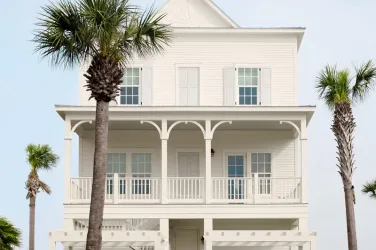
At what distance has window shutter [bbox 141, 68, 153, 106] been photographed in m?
30.5

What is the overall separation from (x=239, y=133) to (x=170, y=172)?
3047 millimetres

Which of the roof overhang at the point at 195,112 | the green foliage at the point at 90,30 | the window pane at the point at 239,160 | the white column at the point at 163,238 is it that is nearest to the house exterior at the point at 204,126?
the window pane at the point at 239,160

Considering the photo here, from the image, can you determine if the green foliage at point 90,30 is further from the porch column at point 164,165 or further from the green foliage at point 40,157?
the green foliage at point 40,157

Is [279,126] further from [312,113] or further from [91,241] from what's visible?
[91,241]

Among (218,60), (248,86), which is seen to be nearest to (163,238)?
(248,86)

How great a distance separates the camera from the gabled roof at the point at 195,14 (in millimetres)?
31453

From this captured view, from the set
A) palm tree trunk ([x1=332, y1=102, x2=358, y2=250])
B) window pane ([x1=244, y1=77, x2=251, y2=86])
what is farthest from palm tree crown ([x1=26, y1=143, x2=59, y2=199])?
palm tree trunk ([x1=332, y1=102, x2=358, y2=250])

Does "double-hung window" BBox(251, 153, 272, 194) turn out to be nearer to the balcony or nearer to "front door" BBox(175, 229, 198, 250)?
the balcony

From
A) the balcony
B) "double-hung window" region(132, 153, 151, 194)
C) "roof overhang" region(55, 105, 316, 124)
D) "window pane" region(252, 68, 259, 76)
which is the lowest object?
the balcony

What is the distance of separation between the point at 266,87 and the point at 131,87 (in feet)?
16.8

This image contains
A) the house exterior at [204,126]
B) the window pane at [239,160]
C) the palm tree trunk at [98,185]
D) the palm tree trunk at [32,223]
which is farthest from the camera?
the palm tree trunk at [32,223]

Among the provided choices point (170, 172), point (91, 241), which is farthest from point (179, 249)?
point (91, 241)

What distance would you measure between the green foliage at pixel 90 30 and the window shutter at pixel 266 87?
9.38m

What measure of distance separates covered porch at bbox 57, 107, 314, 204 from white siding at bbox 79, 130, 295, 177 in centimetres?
4
